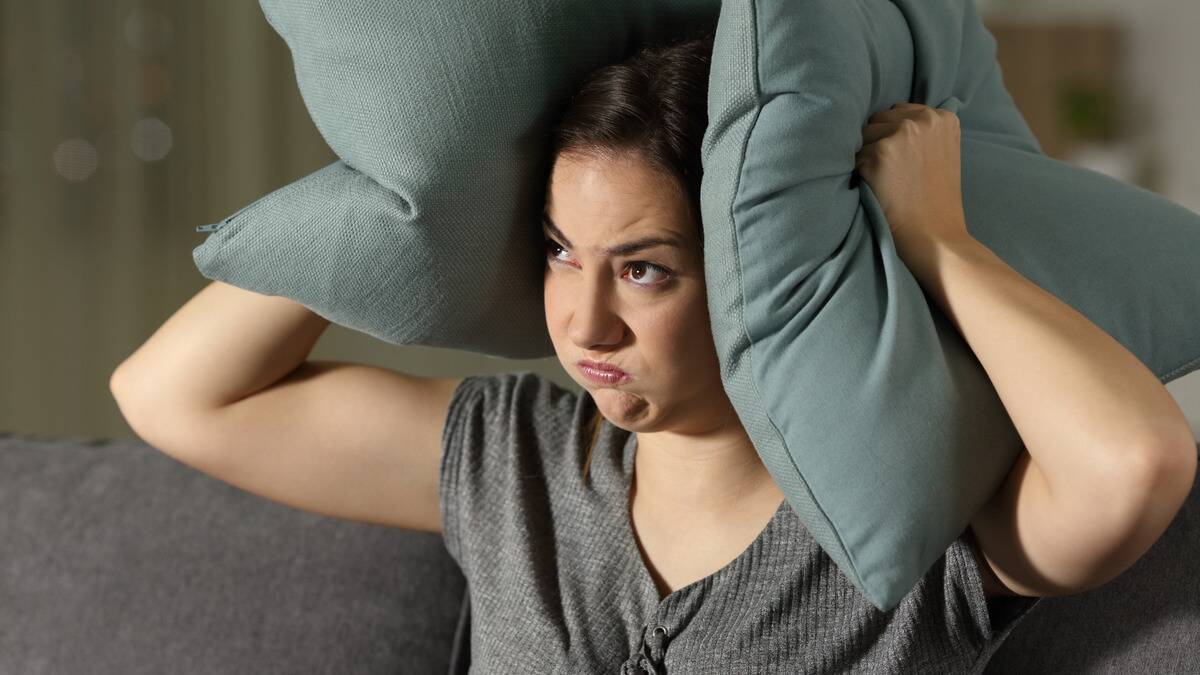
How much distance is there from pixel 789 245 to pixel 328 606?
720mm

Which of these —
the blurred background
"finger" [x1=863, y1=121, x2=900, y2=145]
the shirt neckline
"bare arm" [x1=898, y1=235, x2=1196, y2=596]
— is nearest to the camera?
"bare arm" [x1=898, y1=235, x2=1196, y2=596]

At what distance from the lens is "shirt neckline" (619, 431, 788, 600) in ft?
3.24

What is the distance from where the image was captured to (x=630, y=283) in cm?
89

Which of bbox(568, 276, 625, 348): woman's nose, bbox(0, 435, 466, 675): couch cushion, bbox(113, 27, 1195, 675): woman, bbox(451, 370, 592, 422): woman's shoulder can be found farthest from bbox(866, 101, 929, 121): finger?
bbox(0, 435, 466, 675): couch cushion

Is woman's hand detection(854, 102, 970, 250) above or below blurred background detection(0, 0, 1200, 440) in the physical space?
above

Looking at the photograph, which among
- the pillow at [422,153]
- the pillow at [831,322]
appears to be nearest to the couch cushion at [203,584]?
the pillow at [422,153]

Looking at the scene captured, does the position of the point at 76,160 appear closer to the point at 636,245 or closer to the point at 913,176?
the point at 636,245

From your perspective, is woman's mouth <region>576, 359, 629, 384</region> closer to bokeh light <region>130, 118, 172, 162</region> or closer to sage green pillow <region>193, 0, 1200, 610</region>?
sage green pillow <region>193, 0, 1200, 610</region>

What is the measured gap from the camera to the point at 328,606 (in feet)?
4.04

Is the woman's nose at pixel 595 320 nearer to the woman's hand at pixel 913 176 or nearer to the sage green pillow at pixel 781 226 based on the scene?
the sage green pillow at pixel 781 226

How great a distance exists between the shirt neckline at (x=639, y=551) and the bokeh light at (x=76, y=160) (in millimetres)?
2395

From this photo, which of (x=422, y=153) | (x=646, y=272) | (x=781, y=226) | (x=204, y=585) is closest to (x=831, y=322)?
(x=781, y=226)

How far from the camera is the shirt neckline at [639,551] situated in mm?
989

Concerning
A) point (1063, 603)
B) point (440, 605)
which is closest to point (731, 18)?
point (1063, 603)
